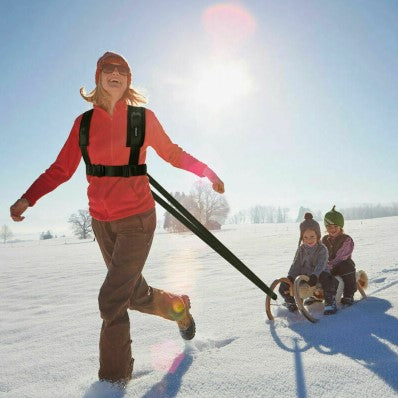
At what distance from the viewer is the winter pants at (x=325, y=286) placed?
4336mm

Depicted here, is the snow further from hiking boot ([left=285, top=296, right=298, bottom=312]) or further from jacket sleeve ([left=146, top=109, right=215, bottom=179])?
jacket sleeve ([left=146, top=109, right=215, bottom=179])

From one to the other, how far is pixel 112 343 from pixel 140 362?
1.97ft

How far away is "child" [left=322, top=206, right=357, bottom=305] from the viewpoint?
185 inches

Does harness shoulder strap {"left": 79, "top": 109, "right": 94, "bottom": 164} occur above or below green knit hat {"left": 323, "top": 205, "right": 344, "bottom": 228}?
above

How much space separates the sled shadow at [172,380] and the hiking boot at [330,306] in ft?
6.79

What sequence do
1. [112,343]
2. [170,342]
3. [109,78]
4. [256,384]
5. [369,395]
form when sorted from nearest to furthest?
[369,395], [256,384], [112,343], [109,78], [170,342]

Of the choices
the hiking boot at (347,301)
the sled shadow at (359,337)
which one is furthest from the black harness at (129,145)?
the hiking boot at (347,301)

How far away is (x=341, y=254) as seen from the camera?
199 inches

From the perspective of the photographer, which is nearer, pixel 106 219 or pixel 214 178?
pixel 106 219

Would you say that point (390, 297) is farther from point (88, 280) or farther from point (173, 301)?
point (88, 280)

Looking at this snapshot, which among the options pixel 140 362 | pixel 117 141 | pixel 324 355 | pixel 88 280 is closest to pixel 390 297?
pixel 324 355

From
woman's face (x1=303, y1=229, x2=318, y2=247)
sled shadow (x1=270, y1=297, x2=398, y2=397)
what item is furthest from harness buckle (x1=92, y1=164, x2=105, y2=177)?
woman's face (x1=303, y1=229, x2=318, y2=247)

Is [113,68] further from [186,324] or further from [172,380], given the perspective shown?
[172,380]

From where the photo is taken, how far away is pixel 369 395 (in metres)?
1.99
